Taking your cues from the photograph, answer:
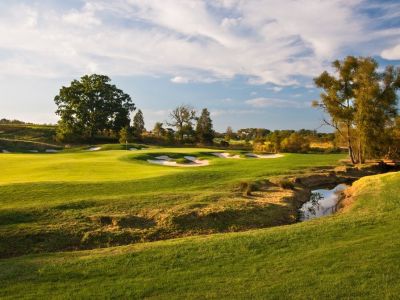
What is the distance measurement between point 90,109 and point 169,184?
202 feet

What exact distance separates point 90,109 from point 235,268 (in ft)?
250

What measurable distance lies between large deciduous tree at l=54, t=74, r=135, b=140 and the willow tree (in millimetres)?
48744

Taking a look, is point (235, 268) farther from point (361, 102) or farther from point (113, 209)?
point (361, 102)

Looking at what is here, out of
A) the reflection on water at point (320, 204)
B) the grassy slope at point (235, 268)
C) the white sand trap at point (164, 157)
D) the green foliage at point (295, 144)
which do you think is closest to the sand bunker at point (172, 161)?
the white sand trap at point (164, 157)

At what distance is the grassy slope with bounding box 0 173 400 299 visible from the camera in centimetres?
870

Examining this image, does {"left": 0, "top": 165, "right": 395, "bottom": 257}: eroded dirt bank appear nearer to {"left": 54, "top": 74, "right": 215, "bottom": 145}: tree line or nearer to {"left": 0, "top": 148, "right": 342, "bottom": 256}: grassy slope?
{"left": 0, "top": 148, "right": 342, "bottom": 256}: grassy slope

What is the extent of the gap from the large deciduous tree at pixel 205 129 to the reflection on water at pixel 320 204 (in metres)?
59.7

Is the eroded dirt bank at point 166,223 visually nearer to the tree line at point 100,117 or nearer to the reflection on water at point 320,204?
the reflection on water at point 320,204

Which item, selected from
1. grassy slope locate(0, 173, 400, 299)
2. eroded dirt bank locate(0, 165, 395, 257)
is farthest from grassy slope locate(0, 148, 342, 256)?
grassy slope locate(0, 173, 400, 299)

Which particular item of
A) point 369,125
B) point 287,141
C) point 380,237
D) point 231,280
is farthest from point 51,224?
point 287,141

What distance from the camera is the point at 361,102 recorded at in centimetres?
4284

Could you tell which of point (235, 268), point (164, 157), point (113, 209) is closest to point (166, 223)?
point (113, 209)

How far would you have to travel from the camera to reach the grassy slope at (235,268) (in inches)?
343

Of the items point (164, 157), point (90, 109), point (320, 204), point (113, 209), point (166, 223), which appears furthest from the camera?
point (90, 109)
